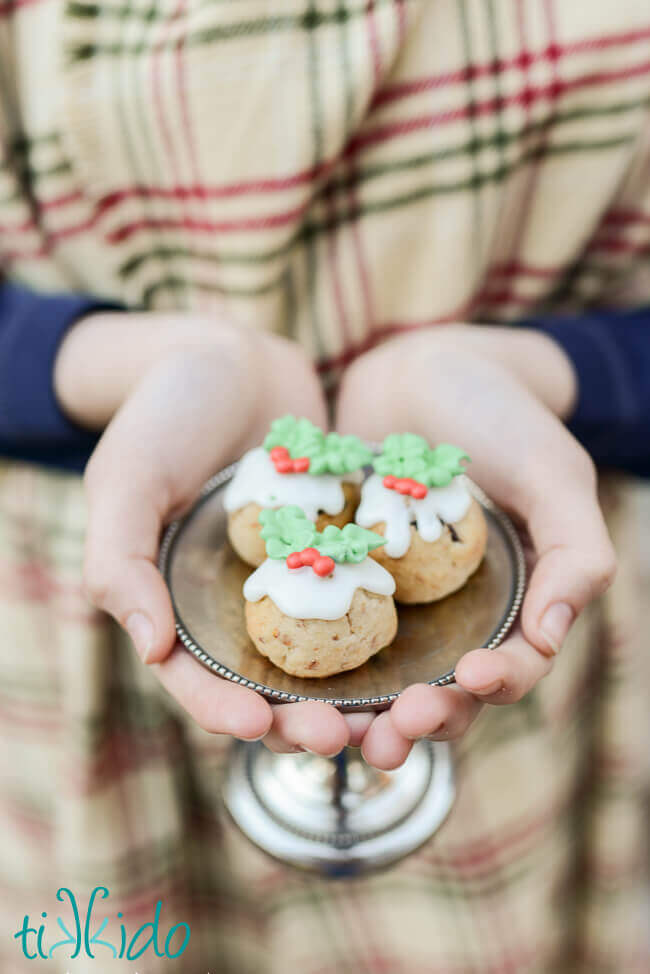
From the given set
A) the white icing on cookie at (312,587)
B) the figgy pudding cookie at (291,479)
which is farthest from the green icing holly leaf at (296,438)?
the white icing on cookie at (312,587)

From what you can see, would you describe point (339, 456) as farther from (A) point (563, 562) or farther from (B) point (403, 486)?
(A) point (563, 562)

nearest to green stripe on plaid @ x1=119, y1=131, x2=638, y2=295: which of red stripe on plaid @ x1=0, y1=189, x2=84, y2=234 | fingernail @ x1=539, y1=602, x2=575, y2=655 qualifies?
red stripe on plaid @ x1=0, y1=189, x2=84, y2=234

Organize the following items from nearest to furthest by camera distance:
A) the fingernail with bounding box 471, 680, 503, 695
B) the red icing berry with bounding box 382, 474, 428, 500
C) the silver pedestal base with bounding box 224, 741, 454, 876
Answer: the fingernail with bounding box 471, 680, 503, 695 < the red icing berry with bounding box 382, 474, 428, 500 < the silver pedestal base with bounding box 224, 741, 454, 876

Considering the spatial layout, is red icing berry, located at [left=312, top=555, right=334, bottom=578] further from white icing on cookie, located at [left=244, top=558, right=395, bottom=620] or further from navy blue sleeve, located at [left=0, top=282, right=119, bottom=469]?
navy blue sleeve, located at [left=0, top=282, right=119, bottom=469]

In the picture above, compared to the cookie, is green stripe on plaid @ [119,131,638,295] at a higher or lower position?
higher

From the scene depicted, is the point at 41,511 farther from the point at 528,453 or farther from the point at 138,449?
the point at 528,453

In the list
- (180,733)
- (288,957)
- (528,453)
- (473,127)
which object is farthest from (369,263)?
(288,957)

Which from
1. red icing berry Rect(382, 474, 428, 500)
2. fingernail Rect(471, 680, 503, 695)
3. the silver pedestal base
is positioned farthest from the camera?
the silver pedestal base
